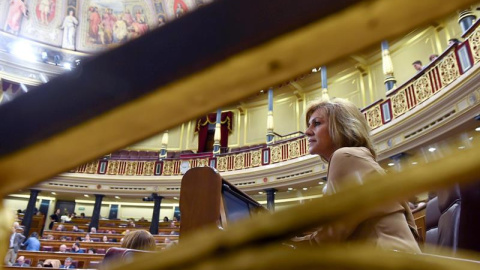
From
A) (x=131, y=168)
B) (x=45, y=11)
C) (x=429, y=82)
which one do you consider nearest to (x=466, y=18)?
(x=429, y=82)

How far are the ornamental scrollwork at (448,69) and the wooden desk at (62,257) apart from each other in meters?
7.36

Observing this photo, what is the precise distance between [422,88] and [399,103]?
0.79 meters

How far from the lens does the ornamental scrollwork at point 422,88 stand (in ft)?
24.0

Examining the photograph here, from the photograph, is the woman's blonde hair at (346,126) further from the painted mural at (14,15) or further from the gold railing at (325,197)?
the painted mural at (14,15)

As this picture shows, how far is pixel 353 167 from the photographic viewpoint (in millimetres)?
1096

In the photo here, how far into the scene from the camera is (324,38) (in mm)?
242

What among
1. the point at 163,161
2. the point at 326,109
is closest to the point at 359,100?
the point at 163,161

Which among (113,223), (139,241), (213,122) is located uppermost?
(213,122)

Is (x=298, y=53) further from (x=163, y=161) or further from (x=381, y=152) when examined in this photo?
(x=163, y=161)

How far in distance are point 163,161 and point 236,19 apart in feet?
47.3

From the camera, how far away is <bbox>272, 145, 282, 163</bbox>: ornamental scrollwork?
11.5 metres

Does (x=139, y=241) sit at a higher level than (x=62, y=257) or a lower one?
higher

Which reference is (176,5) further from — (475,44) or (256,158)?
(475,44)

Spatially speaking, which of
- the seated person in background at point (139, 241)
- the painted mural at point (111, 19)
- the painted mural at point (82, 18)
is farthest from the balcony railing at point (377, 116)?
the painted mural at point (111, 19)
